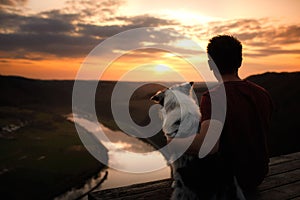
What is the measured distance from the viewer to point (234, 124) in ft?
12.8

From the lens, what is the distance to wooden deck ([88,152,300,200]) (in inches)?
192

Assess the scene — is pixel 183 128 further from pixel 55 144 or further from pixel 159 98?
pixel 55 144

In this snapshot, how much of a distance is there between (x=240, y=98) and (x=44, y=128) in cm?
10285

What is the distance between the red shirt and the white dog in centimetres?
18

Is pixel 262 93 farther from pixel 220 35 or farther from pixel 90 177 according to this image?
pixel 90 177

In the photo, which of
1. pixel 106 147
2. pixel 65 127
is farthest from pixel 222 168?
pixel 65 127

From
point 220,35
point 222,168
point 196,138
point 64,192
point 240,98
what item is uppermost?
point 220,35

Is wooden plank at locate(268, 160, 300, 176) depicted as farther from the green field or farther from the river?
the green field

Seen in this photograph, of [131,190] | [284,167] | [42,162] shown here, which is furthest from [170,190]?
[42,162]

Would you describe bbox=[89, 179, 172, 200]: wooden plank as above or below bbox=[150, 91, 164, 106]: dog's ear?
below

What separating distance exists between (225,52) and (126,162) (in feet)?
225

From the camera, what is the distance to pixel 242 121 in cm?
392

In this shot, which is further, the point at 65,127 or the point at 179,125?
the point at 65,127

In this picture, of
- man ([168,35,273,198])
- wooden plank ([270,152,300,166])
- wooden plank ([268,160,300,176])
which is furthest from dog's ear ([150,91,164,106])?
wooden plank ([270,152,300,166])
